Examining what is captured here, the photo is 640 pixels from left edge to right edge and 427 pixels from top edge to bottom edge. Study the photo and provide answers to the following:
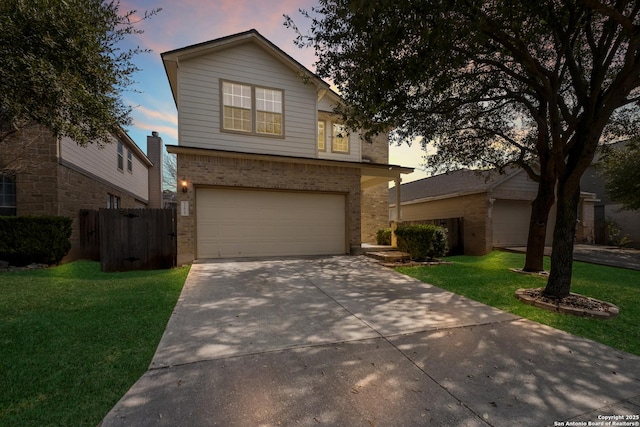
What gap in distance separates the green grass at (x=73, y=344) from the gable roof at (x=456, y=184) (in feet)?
37.4

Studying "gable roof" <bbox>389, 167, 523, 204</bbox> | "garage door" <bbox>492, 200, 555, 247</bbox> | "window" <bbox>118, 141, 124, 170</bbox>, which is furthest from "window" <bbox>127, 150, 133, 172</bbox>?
"garage door" <bbox>492, 200, 555, 247</bbox>

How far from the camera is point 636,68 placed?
505cm

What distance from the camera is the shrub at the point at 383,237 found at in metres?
14.3

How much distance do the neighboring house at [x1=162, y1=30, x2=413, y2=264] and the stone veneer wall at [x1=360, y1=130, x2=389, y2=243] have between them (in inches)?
153

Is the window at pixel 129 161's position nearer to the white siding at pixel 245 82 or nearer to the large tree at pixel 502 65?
the white siding at pixel 245 82

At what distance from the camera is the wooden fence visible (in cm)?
860

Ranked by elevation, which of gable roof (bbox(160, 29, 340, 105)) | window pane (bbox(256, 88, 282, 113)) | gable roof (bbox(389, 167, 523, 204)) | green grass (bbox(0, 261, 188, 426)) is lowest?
green grass (bbox(0, 261, 188, 426))

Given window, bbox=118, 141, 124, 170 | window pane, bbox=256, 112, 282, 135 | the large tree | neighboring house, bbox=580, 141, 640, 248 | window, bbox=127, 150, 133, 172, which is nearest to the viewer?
the large tree

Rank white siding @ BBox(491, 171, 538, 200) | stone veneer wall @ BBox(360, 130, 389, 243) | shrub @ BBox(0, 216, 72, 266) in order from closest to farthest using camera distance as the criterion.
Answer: shrub @ BBox(0, 216, 72, 266), white siding @ BBox(491, 171, 538, 200), stone veneer wall @ BBox(360, 130, 389, 243)

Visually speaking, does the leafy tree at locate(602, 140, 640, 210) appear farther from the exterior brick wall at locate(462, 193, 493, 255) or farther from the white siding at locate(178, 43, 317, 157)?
the white siding at locate(178, 43, 317, 157)

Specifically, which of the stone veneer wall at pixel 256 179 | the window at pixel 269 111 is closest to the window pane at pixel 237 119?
the window at pixel 269 111

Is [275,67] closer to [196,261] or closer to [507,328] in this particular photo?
[196,261]

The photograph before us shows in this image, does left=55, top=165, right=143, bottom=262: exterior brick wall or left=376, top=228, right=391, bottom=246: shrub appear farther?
left=376, top=228, right=391, bottom=246: shrub

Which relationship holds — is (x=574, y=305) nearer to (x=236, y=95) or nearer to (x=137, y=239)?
(x=137, y=239)
